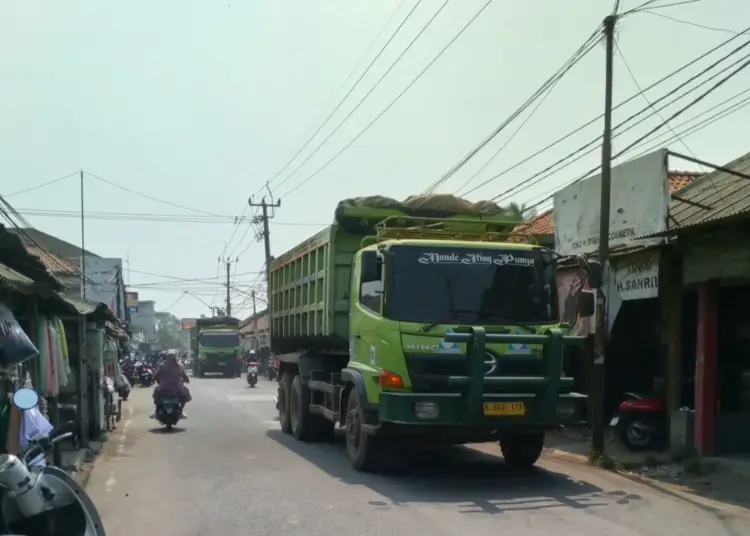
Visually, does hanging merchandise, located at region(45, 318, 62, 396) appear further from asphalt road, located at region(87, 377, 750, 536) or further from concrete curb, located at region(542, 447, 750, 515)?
concrete curb, located at region(542, 447, 750, 515)

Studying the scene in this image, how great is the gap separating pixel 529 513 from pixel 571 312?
7.16 m

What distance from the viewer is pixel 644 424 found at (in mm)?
12766

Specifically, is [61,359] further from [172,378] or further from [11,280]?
[172,378]

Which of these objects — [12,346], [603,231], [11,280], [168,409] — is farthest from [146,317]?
[12,346]

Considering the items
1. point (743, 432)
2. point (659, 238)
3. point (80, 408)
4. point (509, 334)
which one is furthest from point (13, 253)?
point (743, 432)

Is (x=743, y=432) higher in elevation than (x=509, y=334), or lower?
lower

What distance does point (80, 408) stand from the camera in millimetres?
13664

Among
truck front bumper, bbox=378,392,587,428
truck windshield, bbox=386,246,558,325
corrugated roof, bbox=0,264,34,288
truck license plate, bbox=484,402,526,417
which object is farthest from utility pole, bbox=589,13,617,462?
corrugated roof, bbox=0,264,34,288

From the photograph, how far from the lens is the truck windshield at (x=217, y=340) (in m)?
46.8

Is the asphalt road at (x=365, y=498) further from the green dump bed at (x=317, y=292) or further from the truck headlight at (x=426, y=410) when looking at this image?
the green dump bed at (x=317, y=292)

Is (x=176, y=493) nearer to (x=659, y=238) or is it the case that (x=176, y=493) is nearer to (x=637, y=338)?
(x=659, y=238)

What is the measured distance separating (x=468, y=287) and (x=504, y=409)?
1.50m

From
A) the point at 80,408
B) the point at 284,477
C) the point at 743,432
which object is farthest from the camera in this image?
the point at 80,408

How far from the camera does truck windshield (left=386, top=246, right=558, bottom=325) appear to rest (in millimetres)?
9938
